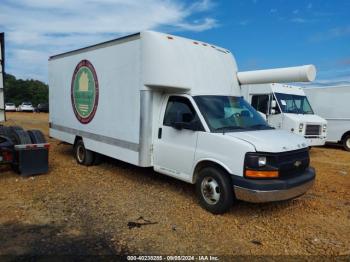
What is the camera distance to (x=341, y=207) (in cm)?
629

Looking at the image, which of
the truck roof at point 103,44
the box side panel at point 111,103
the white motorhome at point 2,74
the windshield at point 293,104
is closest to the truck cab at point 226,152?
the box side panel at point 111,103

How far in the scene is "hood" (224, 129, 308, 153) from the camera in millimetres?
5199

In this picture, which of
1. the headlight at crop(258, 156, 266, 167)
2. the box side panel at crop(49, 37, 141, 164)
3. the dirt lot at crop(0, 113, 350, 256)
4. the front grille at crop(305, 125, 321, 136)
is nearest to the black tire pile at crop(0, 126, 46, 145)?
the dirt lot at crop(0, 113, 350, 256)

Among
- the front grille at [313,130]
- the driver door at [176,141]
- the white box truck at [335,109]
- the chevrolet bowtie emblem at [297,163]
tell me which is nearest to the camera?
the chevrolet bowtie emblem at [297,163]

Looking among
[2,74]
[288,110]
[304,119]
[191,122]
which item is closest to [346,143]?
[304,119]

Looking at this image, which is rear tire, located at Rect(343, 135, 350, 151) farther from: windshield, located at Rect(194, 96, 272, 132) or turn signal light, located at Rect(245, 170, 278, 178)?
turn signal light, located at Rect(245, 170, 278, 178)

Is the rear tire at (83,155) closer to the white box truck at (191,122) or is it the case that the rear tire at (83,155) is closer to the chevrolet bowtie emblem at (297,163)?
the white box truck at (191,122)

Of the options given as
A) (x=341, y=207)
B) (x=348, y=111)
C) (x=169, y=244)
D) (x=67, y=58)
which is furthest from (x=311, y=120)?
(x=169, y=244)

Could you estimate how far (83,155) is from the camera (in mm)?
9141

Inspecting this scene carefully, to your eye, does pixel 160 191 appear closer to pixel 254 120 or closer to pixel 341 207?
pixel 254 120

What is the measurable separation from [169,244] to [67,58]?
672 centimetres

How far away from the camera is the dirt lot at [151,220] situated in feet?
14.8

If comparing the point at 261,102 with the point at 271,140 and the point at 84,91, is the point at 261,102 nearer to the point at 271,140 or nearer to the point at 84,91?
the point at 84,91

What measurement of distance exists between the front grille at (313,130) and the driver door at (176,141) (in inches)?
288
